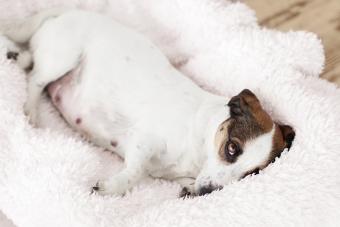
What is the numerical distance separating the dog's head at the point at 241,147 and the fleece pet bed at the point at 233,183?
1.8 inches

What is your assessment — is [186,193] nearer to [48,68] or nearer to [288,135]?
[288,135]

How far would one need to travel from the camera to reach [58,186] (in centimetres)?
180

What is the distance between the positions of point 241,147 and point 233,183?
0.43ft

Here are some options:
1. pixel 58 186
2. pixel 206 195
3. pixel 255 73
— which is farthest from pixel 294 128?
pixel 58 186

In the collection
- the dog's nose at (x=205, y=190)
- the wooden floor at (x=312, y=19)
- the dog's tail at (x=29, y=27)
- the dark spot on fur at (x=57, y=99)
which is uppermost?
the wooden floor at (x=312, y=19)

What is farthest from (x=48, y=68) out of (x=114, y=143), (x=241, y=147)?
(x=241, y=147)

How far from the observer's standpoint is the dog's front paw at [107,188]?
1870 millimetres

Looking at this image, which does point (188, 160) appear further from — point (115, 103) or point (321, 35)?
point (321, 35)

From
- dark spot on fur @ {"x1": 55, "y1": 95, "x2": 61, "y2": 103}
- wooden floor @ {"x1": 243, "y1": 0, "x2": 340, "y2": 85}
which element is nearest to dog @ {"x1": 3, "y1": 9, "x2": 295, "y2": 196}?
dark spot on fur @ {"x1": 55, "y1": 95, "x2": 61, "y2": 103}

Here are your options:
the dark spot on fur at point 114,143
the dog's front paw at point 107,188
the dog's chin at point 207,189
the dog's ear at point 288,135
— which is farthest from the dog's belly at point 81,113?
the dog's ear at point 288,135

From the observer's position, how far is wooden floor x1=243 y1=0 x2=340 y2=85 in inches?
90.5

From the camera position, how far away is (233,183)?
1807mm

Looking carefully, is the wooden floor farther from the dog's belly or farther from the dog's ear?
the dog's belly

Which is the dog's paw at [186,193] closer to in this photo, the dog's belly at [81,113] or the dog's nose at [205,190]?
the dog's nose at [205,190]
